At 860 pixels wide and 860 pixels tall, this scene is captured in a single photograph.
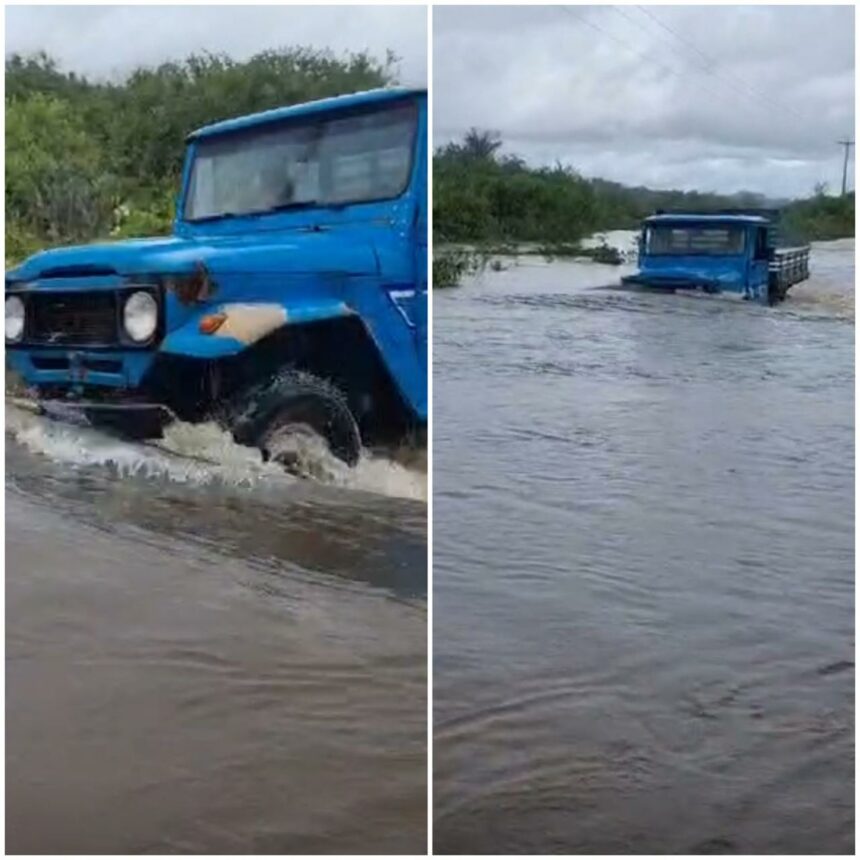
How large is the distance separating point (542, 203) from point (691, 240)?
0.47m

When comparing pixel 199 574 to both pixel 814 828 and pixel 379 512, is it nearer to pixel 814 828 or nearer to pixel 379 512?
pixel 379 512

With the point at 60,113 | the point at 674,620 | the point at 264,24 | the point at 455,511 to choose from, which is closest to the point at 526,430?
the point at 455,511

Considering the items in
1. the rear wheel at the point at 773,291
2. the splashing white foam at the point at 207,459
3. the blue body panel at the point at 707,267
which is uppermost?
the blue body panel at the point at 707,267

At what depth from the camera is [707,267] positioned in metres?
4.18

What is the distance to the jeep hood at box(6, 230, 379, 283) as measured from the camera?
379 centimetres

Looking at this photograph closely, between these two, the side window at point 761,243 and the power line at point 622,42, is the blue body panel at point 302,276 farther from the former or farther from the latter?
the side window at point 761,243

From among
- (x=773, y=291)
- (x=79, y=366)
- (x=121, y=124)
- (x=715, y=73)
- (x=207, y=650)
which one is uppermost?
(x=715, y=73)

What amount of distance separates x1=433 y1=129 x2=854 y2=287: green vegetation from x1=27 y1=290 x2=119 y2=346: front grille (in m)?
0.91

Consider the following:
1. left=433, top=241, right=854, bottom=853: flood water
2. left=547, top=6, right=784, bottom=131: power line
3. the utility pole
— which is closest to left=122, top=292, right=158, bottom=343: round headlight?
left=433, top=241, right=854, bottom=853: flood water

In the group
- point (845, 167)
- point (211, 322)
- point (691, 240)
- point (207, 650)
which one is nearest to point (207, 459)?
point (211, 322)

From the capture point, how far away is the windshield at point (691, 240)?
164 inches

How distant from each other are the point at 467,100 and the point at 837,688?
191cm

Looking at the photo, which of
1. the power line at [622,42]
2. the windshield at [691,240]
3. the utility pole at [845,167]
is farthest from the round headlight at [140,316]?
the utility pole at [845,167]

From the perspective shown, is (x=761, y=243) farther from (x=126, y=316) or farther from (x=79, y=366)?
(x=79, y=366)
